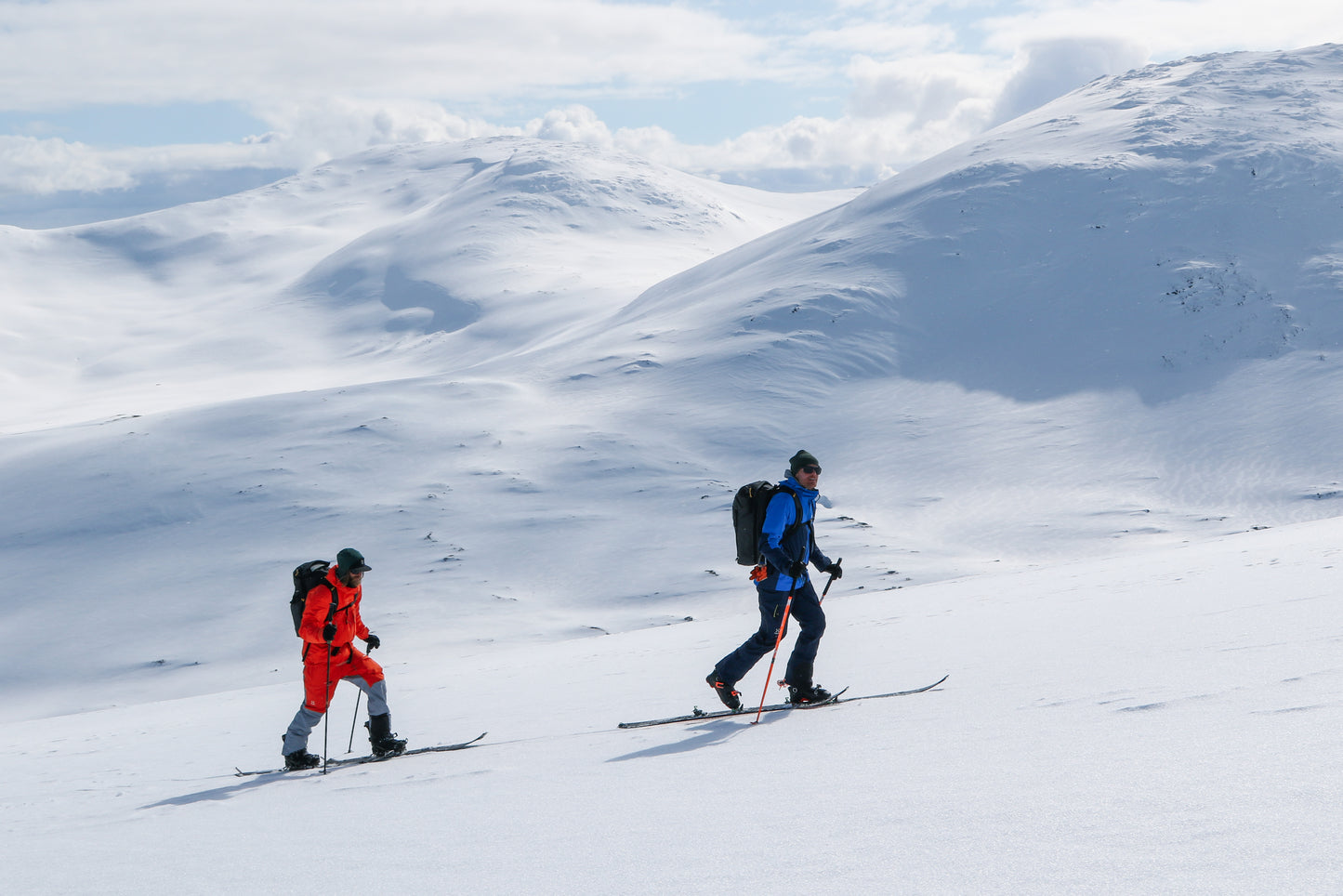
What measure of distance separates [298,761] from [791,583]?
4094mm

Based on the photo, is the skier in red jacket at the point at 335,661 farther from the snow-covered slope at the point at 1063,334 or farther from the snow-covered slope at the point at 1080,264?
the snow-covered slope at the point at 1080,264

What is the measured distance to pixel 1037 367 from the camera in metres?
27.9

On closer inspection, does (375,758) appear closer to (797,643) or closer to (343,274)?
(797,643)

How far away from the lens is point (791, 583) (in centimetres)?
771

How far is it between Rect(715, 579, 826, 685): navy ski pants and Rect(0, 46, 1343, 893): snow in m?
0.44

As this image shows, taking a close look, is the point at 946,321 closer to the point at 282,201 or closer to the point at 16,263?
the point at 16,263

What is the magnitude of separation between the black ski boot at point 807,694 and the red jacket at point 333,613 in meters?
3.36

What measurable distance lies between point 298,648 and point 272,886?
510 inches

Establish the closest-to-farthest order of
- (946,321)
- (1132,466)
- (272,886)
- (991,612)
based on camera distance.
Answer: (272,886) → (991,612) → (1132,466) → (946,321)

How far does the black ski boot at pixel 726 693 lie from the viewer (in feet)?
25.8

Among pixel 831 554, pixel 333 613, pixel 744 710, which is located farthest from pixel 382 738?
pixel 831 554

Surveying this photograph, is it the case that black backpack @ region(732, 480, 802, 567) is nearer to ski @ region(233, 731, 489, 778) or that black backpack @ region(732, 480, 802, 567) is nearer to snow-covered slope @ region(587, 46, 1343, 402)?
ski @ region(233, 731, 489, 778)

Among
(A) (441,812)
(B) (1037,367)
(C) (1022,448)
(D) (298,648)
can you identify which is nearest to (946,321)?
(B) (1037,367)

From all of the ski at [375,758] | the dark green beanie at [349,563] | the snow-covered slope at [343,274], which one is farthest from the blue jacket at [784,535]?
the snow-covered slope at [343,274]
